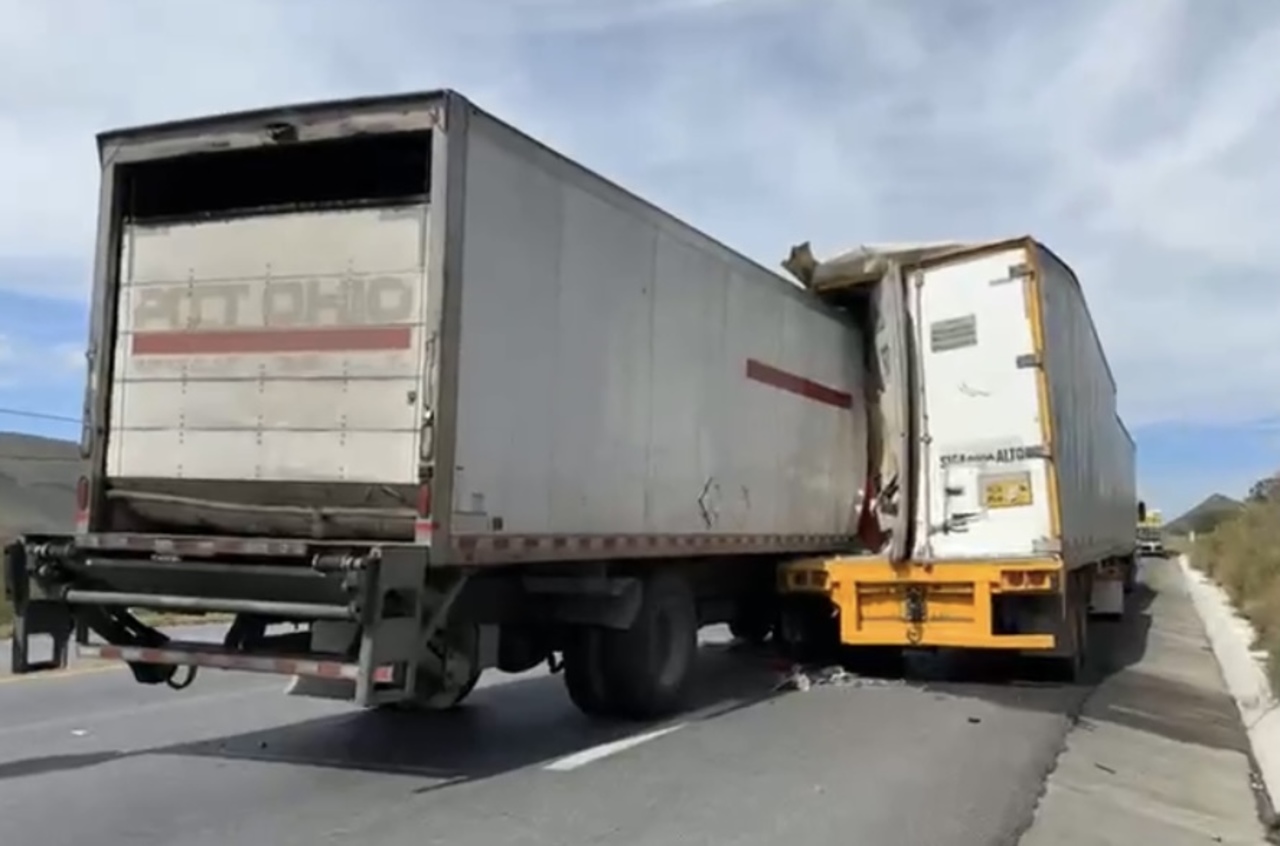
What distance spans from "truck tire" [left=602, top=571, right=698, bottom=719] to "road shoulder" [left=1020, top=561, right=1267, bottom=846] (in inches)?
115

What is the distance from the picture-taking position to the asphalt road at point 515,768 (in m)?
6.34

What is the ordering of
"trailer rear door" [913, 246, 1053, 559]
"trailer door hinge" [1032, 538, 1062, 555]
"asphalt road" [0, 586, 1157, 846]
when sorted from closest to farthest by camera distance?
"asphalt road" [0, 586, 1157, 846]
"trailer door hinge" [1032, 538, 1062, 555]
"trailer rear door" [913, 246, 1053, 559]

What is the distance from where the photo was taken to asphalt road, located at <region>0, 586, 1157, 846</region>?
20.8 ft

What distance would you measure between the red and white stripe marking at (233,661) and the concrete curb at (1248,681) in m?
5.78

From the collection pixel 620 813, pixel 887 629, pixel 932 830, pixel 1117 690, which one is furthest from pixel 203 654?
pixel 1117 690

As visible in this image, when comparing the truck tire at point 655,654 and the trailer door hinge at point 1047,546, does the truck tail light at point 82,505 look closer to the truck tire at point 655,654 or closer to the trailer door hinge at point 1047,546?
the truck tire at point 655,654

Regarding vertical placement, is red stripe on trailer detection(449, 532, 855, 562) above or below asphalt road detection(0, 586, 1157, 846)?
above

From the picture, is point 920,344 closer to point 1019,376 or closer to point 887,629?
point 1019,376

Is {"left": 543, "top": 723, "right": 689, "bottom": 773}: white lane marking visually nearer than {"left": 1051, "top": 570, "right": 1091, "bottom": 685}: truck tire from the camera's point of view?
Yes

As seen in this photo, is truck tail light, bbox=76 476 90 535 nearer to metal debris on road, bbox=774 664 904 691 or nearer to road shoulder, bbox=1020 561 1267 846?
road shoulder, bbox=1020 561 1267 846

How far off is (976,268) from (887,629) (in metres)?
3.53

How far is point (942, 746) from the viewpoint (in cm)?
905

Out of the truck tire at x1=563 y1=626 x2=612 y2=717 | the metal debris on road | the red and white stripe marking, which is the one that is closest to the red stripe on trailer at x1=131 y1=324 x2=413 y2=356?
the red and white stripe marking

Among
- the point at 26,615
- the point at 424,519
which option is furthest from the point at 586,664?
the point at 26,615
